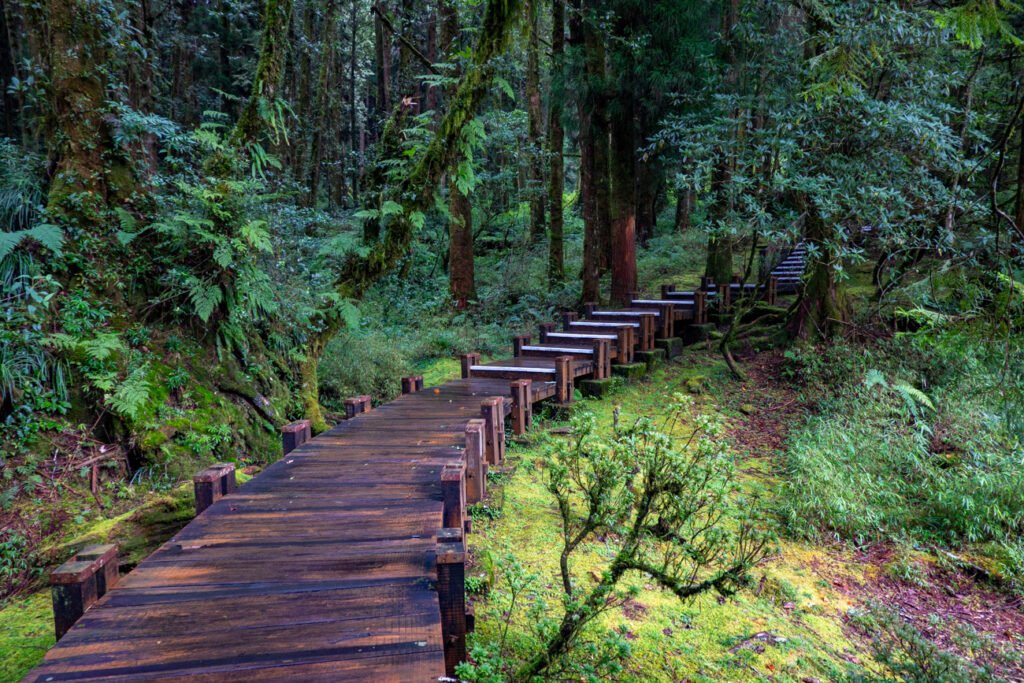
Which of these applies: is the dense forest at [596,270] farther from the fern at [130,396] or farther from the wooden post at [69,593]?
the wooden post at [69,593]

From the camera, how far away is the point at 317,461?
17.7 ft

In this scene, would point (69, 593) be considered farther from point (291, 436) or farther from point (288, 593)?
point (291, 436)

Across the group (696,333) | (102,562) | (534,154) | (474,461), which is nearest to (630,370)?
(696,333)

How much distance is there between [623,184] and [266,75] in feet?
25.5

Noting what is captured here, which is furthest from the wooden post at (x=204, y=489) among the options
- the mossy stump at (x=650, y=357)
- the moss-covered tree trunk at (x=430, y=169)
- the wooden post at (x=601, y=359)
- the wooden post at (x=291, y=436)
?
the mossy stump at (x=650, y=357)

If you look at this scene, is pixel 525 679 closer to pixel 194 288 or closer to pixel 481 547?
pixel 481 547

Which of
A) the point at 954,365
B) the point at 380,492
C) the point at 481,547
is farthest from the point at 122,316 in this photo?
the point at 954,365

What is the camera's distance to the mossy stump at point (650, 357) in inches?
433

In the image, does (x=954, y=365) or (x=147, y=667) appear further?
(x=954, y=365)

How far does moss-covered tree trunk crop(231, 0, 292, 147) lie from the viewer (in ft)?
25.7

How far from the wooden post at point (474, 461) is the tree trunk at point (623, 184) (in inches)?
317

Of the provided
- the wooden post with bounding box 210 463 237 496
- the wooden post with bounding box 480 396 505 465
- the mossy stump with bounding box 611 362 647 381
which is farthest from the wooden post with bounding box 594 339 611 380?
the wooden post with bounding box 210 463 237 496

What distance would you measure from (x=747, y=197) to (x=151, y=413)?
30.3ft

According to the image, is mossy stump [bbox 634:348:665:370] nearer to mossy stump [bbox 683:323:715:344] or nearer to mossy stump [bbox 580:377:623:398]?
mossy stump [bbox 580:377:623:398]
